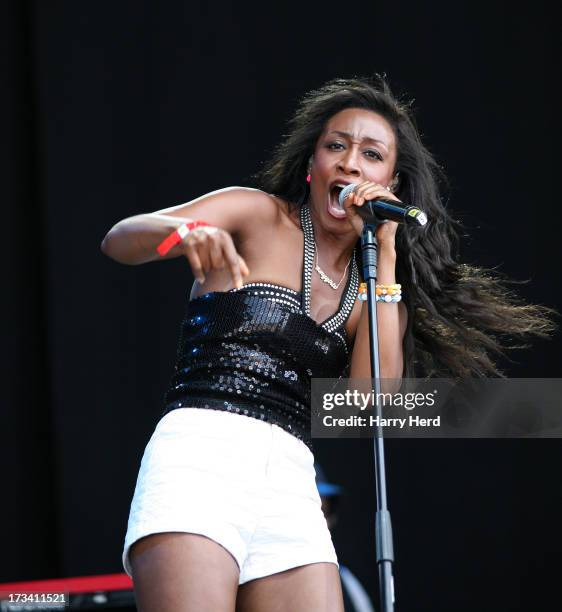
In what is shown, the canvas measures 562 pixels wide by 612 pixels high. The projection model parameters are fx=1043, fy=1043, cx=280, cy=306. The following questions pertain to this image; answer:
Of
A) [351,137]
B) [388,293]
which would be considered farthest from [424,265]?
[351,137]

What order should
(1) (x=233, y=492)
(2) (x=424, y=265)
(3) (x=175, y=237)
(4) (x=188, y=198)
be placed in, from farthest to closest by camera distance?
(4) (x=188, y=198)
(2) (x=424, y=265)
(1) (x=233, y=492)
(3) (x=175, y=237)

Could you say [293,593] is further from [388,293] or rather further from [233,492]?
[388,293]

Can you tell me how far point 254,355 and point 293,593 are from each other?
0.57 m

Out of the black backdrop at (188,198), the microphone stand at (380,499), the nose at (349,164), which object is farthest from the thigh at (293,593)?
the black backdrop at (188,198)

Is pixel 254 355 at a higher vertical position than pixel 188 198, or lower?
lower

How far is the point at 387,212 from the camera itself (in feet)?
7.98

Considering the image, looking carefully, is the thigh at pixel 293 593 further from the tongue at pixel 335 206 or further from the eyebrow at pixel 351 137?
the eyebrow at pixel 351 137

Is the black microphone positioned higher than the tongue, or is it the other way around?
the tongue

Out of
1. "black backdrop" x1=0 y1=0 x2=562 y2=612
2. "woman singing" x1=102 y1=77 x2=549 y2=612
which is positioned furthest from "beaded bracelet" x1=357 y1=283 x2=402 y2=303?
"black backdrop" x1=0 y1=0 x2=562 y2=612

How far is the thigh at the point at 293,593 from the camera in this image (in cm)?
240

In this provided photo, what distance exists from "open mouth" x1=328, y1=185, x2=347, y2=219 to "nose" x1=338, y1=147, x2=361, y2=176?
0.19ft

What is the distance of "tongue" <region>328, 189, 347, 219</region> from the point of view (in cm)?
283

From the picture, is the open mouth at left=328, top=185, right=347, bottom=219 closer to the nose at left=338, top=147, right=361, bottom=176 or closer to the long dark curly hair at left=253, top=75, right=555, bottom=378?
the nose at left=338, top=147, right=361, bottom=176

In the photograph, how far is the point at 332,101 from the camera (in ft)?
10.3
